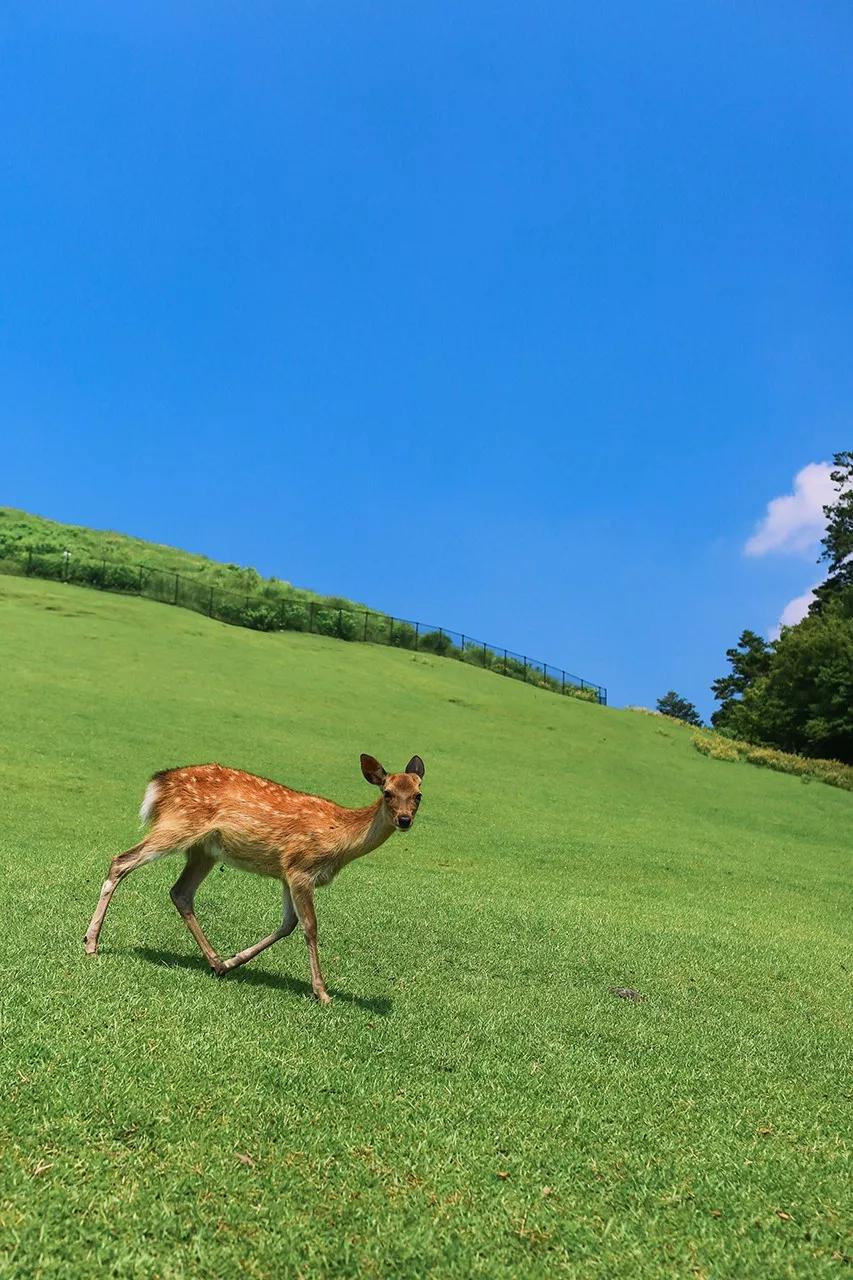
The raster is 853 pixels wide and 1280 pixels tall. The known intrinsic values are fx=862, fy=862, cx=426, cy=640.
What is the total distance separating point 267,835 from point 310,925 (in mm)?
695

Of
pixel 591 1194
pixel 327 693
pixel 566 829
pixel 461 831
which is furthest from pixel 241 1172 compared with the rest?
pixel 327 693

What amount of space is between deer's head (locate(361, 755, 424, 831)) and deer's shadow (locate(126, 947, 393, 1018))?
129 centimetres

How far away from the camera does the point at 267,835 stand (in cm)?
617

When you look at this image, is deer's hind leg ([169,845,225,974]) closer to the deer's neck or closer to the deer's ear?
the deer's neck

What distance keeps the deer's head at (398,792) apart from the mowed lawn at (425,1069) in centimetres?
131

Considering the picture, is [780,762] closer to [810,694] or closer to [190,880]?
[810,694]

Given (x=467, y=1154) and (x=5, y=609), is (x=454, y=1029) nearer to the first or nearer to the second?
(x=467, y=1154)

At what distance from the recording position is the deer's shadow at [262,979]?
19.8 feet

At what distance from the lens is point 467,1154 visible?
3.95m

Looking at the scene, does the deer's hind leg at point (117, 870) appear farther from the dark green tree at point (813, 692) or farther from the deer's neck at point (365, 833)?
the dark green tree at point (813, 692)

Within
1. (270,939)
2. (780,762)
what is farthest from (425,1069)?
(780,762)

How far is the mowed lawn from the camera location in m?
3.33

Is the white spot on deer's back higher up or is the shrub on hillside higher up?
the shrub on hillside

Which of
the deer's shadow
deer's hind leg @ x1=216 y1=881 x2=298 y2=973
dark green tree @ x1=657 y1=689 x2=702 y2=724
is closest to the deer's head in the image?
deer's hind leg @ x1=216 y1=881 x2=298 y2=973
